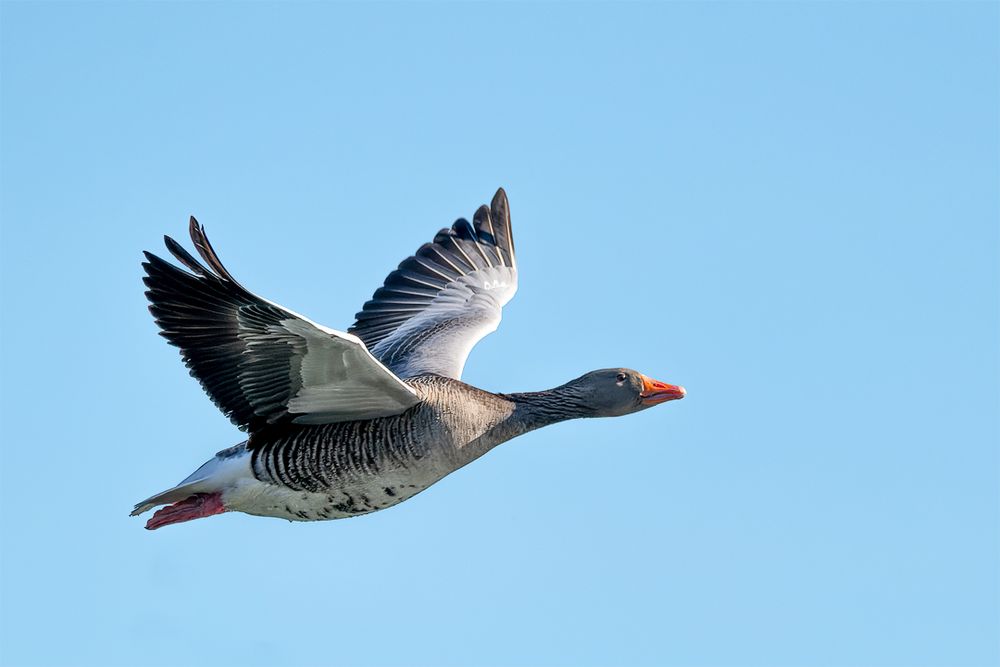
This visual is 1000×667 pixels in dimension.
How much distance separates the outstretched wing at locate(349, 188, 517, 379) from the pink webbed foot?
2.83 metres

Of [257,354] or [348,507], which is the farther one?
[348,507]

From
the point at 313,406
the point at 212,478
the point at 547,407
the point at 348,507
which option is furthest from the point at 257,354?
the point at 547,407

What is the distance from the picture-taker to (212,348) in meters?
13.2

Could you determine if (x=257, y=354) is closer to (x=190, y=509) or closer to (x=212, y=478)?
(x=212, y=478)

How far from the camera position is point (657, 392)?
49.0 feet

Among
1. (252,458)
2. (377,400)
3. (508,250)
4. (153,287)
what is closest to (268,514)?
(252,458)

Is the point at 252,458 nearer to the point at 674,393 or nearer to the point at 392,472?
the point at 392,472

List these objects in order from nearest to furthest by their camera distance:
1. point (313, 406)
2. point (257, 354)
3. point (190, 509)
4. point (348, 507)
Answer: point (257, 354) → point (313, 406) → point (348, 507) → point (190, 509)

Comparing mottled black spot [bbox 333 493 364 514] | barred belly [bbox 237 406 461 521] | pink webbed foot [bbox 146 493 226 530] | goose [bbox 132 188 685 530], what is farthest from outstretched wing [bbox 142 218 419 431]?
pink webbed foot [bbox 146 493 226 530]

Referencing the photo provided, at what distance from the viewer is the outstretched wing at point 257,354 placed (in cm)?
1250

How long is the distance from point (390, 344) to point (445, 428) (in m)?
3.41

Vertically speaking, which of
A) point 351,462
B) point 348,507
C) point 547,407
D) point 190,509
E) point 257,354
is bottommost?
point 348,507

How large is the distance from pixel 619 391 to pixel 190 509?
184 inches

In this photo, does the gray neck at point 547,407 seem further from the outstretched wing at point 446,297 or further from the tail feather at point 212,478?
the tail feather at point 212,478
